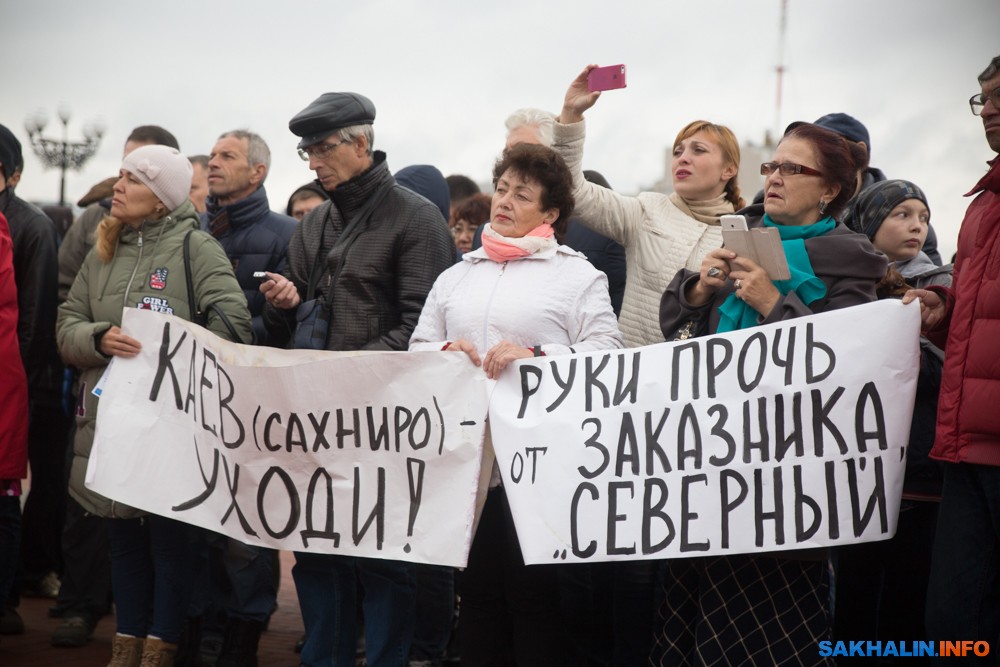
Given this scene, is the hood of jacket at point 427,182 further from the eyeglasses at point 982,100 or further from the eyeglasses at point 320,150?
the eyeglasses at point 982,100

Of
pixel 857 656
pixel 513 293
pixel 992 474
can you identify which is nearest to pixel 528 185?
pixel 513 293

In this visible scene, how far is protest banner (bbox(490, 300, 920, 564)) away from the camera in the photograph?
374cm

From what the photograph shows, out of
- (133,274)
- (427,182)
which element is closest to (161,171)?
(133,274)

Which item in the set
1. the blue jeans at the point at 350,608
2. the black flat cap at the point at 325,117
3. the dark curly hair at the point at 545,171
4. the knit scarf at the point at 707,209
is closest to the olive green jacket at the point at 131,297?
the black flat cap at the point at 325,117

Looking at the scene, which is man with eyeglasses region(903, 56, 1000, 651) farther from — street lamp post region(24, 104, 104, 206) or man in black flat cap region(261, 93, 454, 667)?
street lamp post region(24, 104, 104, 206)

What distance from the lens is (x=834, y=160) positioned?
3926 millimetres

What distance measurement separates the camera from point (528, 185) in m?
4.64

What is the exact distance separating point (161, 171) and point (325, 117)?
910mm

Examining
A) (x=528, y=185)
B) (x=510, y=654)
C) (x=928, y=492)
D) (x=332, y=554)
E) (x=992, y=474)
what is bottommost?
(x=510, y=654)

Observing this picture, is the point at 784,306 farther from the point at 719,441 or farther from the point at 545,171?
the point at 545,171

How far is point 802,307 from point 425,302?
5.50 feet

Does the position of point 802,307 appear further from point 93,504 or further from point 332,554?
point 93,504

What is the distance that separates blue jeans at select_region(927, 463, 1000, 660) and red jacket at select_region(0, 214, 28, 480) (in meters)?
4.09

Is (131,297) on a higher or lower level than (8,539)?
higher
